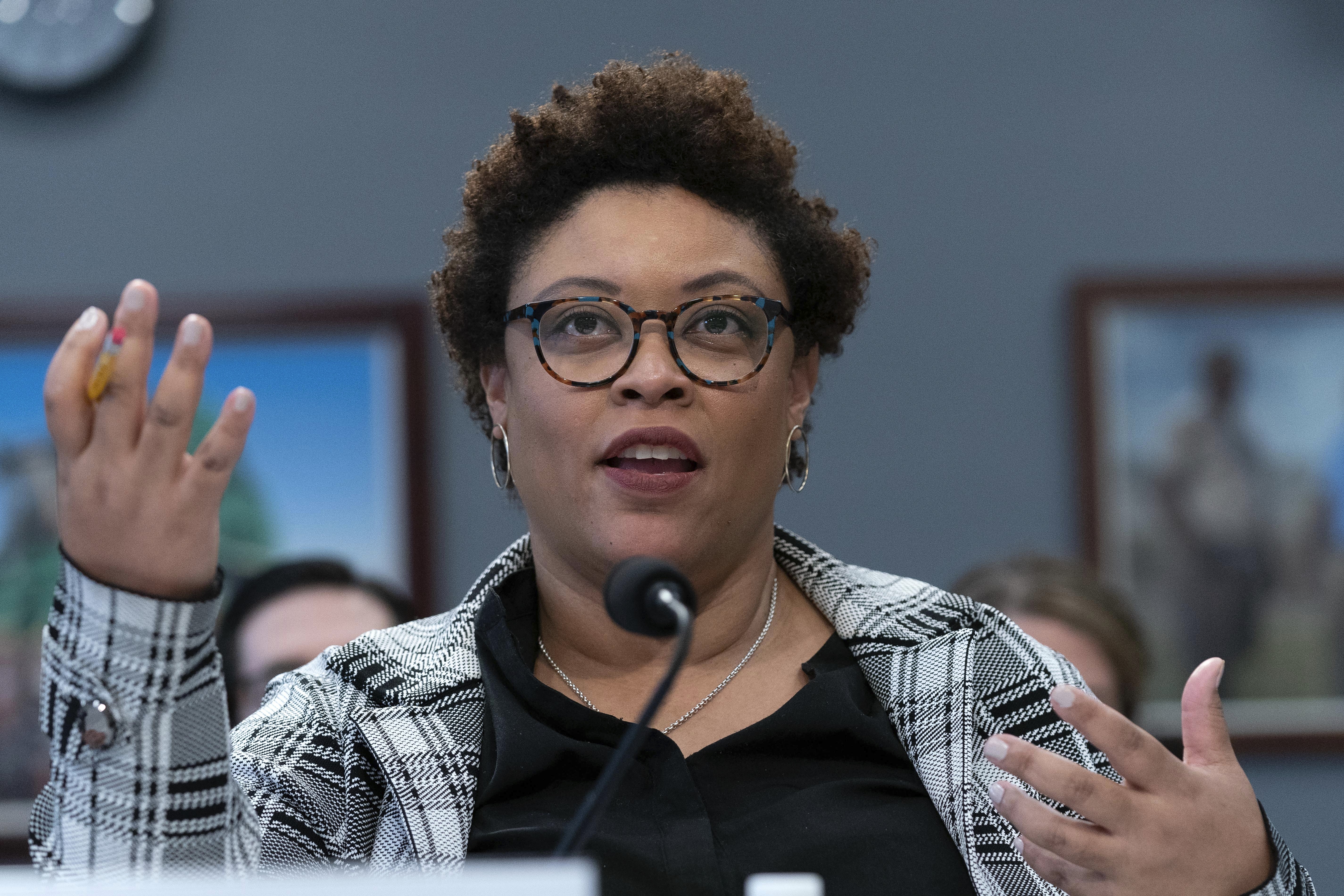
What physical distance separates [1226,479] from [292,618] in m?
1.73

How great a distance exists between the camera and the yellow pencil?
951mm

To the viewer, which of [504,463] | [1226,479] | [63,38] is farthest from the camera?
[1226,479]

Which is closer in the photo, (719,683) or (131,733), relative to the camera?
(131,733)

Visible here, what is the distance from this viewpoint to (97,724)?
1011mm

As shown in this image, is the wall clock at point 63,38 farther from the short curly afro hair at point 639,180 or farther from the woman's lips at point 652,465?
the woman's lips at point 652,465

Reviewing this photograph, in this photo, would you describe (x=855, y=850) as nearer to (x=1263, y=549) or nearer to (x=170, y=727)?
(x=170, y=727)

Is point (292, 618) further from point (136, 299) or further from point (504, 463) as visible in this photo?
point (136, 299)

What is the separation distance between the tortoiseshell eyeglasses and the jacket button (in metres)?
0.55

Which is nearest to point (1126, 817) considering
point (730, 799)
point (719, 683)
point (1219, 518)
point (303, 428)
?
point (730, 799)

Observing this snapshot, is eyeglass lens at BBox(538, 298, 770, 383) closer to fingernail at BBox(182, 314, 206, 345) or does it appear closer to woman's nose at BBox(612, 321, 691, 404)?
woman's nose at BBox(612, 321, 691, 404)

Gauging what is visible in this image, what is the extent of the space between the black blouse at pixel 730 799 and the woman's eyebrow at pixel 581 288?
1.19ft

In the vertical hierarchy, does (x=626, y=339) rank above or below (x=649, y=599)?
above

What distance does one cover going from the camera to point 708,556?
4.74 ft

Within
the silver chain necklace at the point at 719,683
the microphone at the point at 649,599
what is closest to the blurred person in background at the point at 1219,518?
the silver chain necklace at the point at 719,683
